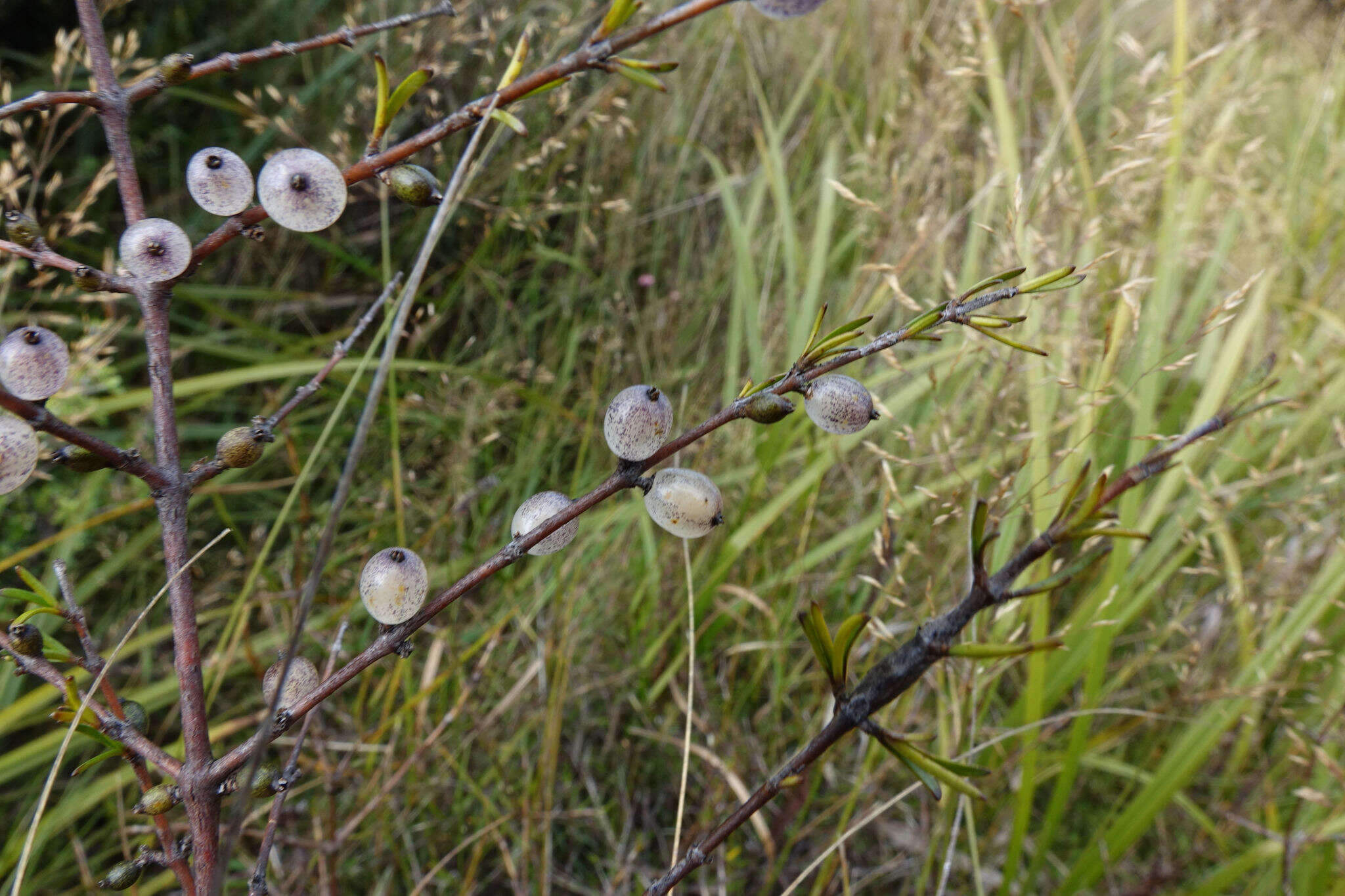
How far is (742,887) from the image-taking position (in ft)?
4.38

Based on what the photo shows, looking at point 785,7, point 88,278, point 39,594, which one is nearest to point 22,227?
point 88,278

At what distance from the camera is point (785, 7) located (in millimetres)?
427

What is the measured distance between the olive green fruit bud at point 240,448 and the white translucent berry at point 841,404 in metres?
0.29

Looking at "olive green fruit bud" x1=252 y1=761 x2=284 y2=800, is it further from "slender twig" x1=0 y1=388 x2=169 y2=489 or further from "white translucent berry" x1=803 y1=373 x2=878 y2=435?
"white translucent berry" x1=803 y1=373 x2=878 y2=435

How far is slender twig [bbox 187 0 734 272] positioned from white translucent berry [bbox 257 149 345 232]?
18 millimetres

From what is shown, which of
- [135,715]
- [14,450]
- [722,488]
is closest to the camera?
[14,450]

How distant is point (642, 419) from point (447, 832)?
3.59ft

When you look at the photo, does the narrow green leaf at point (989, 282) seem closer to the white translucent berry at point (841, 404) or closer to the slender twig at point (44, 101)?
the white translucent berry at point (841, 404)

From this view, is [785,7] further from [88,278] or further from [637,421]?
[88,278]

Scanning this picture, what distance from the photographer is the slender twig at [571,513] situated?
41cm

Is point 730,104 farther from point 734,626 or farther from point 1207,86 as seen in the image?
point 734,626

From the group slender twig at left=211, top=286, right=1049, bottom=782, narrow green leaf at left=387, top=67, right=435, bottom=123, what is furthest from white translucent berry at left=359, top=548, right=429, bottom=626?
narrow green leaf at left=387, top=67, right=435, bottom=123

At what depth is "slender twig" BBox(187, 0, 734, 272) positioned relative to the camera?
0.41 meters

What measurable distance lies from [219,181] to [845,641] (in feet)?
1.29
